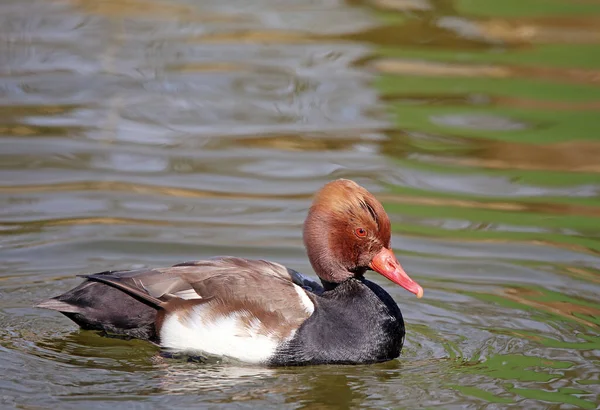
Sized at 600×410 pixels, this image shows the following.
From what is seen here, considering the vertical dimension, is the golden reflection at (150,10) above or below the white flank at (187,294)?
above

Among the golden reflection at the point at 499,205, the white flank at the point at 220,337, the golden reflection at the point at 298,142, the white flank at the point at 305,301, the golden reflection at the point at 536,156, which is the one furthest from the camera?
the golden reflection at the point at 298,142

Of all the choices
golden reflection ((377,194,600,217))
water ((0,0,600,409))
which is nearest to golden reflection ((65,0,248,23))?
water ((0,0,600,409))

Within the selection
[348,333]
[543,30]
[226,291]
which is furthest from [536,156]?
[226,291]

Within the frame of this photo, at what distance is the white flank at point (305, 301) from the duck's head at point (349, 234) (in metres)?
0.20

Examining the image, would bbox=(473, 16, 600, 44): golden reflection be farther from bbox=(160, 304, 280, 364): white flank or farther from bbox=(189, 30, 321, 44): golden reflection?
bbox=(160, 304, 280, 364): white flank

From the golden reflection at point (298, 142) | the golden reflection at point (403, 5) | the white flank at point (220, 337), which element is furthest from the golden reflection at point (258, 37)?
the white flank at point (220, 337)

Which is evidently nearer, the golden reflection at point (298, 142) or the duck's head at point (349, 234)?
the duck's head at point (349, 234)

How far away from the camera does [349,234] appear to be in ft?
23.0

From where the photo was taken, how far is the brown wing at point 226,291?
690cm

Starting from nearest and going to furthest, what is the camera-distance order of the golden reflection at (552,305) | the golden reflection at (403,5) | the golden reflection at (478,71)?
the golden reflection at (552,305) < the golden reflection at (478,71) < the golden reflection at (403,5)

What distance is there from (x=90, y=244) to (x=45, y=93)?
411 centimetres

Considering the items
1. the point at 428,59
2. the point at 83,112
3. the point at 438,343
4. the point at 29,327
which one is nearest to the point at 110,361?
the point at 29,327

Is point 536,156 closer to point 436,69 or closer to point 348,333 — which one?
point 436,69

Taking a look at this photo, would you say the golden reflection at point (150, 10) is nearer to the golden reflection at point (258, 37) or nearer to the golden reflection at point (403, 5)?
the golden reflection at point (258, 37)
